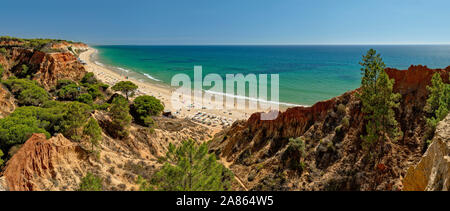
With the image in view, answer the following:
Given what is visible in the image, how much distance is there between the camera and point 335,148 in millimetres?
22578

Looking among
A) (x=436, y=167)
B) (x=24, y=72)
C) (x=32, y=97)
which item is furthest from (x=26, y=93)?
(x=436, y=167)

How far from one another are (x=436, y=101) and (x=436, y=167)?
1352 centimetres

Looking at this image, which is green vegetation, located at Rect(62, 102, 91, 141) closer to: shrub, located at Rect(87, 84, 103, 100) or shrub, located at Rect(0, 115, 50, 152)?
shrub, located at Rect(0, 115, 50, 152)

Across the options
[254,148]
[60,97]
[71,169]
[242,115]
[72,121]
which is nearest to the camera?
[71,169]

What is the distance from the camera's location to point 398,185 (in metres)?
17.3

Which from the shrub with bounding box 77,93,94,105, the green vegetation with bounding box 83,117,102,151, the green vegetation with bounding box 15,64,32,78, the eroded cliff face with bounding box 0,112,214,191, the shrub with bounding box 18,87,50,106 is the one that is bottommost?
the eroded cliff face with bounding box 0,112,214,191

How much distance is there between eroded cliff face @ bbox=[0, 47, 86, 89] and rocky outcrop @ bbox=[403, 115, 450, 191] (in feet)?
223

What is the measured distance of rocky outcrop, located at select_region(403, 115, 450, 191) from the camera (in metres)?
9.05

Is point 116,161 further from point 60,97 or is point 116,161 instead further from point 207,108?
point 207,108

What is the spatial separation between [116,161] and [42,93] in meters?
29.3

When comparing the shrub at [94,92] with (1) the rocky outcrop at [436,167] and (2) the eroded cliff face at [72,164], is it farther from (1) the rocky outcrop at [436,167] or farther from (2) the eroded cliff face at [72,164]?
(1) the rocky outcrop at [436,167]

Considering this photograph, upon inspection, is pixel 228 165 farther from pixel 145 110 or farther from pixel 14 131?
pixel 14 131

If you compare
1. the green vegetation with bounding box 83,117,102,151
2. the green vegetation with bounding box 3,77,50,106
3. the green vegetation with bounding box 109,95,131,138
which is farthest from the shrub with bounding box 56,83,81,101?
the green vegetation with bounding box 83,117,102,151
